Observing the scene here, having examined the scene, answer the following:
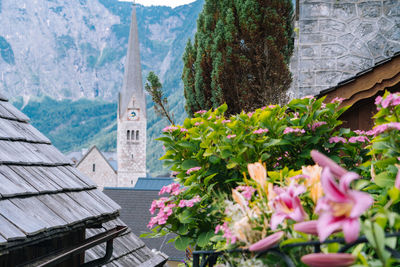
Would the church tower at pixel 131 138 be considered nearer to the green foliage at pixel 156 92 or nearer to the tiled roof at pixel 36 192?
the green foliage at pixel 156 92

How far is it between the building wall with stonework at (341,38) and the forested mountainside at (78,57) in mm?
91963

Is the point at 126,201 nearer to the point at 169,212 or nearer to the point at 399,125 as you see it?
the point at 169,212

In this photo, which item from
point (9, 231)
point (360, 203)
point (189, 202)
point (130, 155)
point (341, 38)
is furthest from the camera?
point (130, 155)

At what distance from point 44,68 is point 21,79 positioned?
10800mm

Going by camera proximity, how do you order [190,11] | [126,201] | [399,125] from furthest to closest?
[190,11] → [126,201] → [399,125]

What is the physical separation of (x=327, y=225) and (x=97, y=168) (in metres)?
56.9

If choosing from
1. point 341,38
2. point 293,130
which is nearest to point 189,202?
point 293,130

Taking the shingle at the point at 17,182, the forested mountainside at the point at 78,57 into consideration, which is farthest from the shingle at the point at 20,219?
the forested mountainside at the point at 78,57

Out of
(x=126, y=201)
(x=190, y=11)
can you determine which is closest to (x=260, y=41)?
(x=126, y=201)

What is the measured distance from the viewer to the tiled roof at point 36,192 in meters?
1.88

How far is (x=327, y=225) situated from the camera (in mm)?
900

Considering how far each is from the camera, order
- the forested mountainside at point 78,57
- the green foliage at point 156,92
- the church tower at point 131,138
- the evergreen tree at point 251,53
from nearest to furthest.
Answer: the evergreen tree at point 251,53, the green foliage at point 156,92, the church tower at point 131,138, the forested mountainside at point 78,57

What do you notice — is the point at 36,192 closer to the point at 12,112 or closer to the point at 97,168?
the point at 12,112

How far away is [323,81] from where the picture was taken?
693 centimetres
